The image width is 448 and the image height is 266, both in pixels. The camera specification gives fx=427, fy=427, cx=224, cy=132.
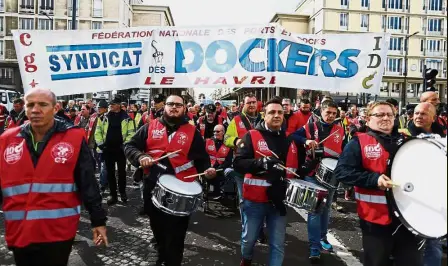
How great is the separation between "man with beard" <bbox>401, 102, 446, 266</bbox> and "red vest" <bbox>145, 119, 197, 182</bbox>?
7.66 feet

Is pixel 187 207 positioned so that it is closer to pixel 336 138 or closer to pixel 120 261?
pixel 120 261

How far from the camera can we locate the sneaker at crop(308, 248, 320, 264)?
17.3 ft

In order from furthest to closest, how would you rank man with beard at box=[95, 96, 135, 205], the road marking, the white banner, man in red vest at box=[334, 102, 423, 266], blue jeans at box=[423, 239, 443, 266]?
man with beard at box=[95, 96, 135, 205], the white banner, the road marking, blue jeans at box=[423, 239, 443, 266], man in red vest at box=[334, 102, 423, 266]

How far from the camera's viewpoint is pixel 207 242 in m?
6.07

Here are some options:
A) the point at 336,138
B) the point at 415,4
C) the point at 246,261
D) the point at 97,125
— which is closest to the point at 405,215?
the point at 246,261

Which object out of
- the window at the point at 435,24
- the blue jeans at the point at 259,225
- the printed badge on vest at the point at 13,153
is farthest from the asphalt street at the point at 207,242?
the window at the point at 435,24

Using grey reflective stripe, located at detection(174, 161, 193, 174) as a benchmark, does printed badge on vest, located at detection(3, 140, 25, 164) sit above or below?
above

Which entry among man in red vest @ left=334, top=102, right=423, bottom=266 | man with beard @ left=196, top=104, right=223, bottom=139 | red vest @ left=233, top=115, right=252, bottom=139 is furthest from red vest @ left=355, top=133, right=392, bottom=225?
man with beard @ left=196, top=104, right=223, bottom=139

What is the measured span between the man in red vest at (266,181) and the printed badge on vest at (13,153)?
2.13m

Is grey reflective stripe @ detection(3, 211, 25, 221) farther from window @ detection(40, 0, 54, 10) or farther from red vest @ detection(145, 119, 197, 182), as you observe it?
window @ detection(40, 0, 54, 10)

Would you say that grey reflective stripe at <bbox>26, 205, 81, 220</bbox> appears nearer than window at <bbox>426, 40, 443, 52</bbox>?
Yes

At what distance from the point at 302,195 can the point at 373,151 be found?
112 centimetres

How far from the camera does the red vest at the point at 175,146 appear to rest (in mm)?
4676

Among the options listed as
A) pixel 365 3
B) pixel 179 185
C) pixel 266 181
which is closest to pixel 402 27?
pixel 365 3
